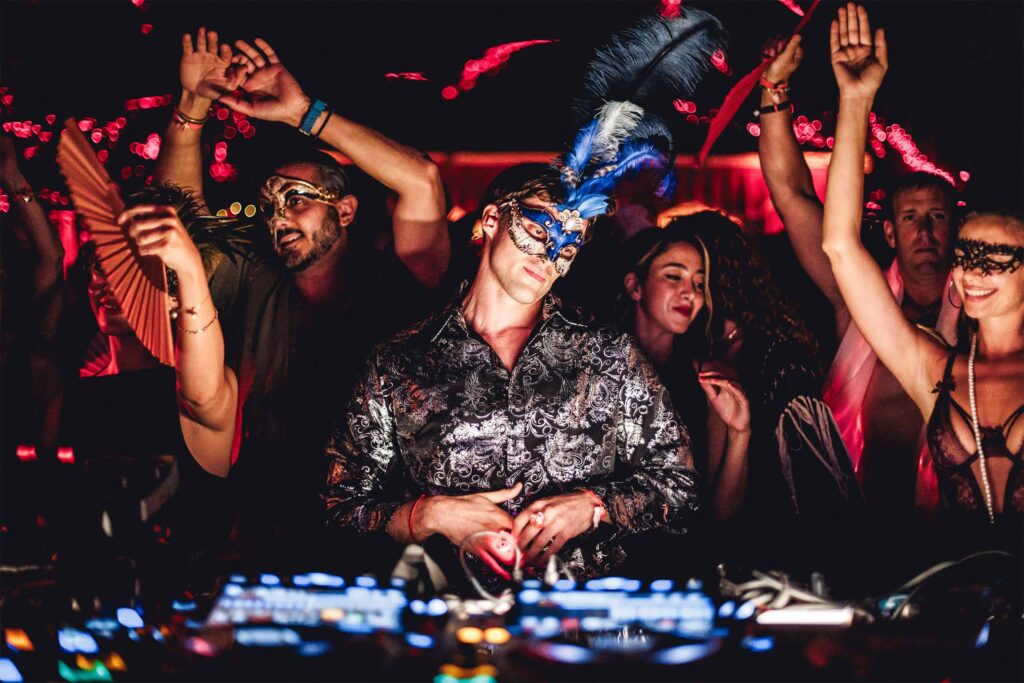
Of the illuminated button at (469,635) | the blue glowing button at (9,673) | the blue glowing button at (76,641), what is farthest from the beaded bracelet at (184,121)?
the illuminated button at (469,635)

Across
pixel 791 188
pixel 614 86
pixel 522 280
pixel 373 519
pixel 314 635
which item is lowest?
pixel 314 635

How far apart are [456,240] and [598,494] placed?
1.15 m

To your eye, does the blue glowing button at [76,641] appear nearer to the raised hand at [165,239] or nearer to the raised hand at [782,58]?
the raised hand at [165,239]

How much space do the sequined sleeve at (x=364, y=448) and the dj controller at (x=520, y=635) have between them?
0.33 metres

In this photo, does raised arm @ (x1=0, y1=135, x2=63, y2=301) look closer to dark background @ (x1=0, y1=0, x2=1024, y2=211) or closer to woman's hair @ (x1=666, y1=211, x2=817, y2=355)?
dark background @ (x1=0, y1=0, x2=1024, y2=211)

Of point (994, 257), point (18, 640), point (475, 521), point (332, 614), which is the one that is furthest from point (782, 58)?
point (18, 640)

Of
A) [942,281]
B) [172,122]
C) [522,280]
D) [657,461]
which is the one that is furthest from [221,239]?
[942,281]

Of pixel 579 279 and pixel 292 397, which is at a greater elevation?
pixel 579 279

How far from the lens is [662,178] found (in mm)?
3604

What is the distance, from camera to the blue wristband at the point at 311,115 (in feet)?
12.0

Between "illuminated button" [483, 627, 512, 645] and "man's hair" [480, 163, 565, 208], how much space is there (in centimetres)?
A: 137

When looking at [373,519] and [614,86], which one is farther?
[614,86]

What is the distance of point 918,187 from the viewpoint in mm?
3709

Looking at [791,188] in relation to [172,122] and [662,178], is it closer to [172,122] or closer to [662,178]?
[662,178]
